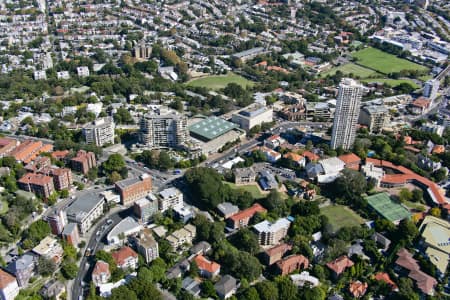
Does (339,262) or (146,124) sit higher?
(146,124)

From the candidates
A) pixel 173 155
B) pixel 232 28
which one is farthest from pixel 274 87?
pixel 232 28

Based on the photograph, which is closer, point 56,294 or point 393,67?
point 56,294

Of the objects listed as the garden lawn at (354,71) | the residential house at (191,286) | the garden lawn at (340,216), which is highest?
the garden lawn at (354,71)

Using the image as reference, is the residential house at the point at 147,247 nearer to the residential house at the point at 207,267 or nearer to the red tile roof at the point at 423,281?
the residential house at the point at 207,267

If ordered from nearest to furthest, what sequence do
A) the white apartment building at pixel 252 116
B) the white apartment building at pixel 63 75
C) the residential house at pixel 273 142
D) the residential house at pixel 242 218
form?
the residential house at pixel 242 218, the residential house at pixel 273 142, the white apartment building at pixel 252 116, the white apartment building at pixel 63 75

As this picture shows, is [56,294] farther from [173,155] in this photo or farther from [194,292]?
[173,155]

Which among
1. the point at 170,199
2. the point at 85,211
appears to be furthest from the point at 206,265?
the point at 85,211

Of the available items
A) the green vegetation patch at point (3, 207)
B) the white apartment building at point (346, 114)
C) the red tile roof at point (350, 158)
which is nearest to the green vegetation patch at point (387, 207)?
the red tile roof at point (350, 158)
